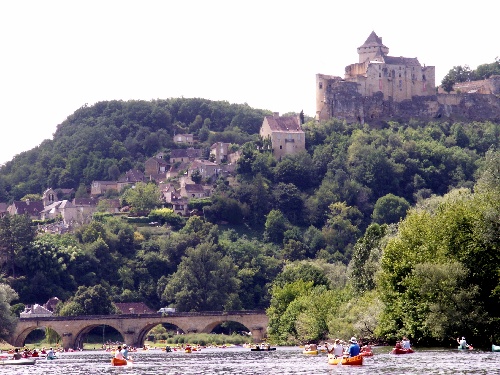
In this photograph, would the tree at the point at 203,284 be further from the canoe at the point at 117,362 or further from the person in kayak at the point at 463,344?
the person in kayak at the point at 463,344

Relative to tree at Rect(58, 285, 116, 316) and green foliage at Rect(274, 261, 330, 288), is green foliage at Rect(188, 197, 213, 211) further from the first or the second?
green foliage at Rect(274, 261, 330, 288)

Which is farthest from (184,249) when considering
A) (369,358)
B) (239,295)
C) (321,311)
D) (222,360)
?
(369,358)

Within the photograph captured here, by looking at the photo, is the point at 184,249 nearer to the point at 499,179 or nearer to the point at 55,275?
the point at 55,275

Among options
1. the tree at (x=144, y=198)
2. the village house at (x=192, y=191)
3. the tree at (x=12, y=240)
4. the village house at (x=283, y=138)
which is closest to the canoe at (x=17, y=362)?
the tree at (x=12, y=240)

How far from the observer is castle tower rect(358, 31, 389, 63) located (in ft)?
645

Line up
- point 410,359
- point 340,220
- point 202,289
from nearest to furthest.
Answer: point 410,359 → point 202,289 → point 340,220

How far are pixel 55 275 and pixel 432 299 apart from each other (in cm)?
8599

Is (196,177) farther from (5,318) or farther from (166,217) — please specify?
(5,318)

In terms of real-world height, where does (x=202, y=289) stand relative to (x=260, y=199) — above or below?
below

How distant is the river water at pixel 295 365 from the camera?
65.1 meters

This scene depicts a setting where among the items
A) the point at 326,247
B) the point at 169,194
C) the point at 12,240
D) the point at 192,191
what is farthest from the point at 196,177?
the point at 12,240

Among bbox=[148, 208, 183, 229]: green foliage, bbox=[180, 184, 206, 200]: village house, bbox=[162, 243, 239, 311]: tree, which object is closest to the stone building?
bbox=[180, 184, 206, 200]: village house

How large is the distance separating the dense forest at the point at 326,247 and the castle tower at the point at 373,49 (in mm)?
10299

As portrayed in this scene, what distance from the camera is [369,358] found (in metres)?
76.1
